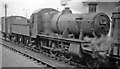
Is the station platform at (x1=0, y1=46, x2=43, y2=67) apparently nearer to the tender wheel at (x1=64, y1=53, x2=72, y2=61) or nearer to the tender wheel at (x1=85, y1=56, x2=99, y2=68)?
the tender wheel at (x1=64, y1=53, x2=72, y2=61)

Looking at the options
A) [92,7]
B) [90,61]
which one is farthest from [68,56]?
[92,7]

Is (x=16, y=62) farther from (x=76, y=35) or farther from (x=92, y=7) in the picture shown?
(x=92, y=7)

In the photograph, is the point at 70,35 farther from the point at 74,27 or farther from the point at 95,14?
the point at 95,14

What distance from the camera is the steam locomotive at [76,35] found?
778cm

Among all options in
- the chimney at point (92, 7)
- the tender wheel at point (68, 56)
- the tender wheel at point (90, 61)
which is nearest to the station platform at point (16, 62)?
the tender wheel at point (68, 56)

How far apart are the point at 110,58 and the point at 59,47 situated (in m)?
4.02

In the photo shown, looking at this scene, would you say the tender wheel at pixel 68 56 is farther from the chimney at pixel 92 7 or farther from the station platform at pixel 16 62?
the chimney at pixel 92 7

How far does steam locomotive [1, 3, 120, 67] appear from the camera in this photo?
306 inches

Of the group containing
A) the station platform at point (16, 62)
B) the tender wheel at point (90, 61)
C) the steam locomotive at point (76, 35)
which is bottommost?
the station platform at point (16, 62)

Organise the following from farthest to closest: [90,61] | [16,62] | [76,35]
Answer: [16,62] → [76,35] → [90,61]

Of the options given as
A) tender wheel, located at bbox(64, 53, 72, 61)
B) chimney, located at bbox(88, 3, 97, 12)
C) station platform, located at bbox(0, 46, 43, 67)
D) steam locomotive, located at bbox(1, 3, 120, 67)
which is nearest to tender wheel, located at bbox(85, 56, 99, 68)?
steam locomotive, located at bbox(1, 3, 120, 67)

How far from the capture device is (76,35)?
32.8ft

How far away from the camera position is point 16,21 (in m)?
23.0

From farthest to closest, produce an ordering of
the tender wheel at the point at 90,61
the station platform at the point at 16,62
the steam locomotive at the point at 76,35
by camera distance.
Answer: the station platform at the point at 16,62 → the tender wheel at the point at 90,61 → the steam locomotive at the point at 76,35
